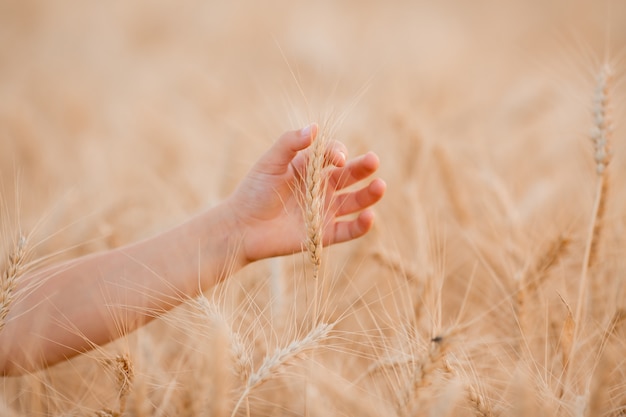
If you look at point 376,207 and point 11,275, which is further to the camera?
point 376,207

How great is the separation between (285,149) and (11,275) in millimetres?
591

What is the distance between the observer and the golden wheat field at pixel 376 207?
81 centimetres

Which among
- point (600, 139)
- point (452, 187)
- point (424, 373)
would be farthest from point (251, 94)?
point (424, 373)

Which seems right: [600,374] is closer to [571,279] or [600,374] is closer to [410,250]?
[571,279]

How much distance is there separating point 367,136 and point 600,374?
1.73 m

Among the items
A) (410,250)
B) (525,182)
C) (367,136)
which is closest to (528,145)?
(525,182)

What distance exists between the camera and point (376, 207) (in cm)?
178

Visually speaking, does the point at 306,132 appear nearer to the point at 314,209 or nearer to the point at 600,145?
the point at 314,209

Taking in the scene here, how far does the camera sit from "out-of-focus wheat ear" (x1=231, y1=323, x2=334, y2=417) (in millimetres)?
735

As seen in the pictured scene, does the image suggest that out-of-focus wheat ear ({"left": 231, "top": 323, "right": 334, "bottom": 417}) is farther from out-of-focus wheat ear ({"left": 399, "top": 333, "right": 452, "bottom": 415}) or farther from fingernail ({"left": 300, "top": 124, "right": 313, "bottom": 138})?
fingernail ({"left": 300, "top": 124, "right": 313, "bottom": 138})

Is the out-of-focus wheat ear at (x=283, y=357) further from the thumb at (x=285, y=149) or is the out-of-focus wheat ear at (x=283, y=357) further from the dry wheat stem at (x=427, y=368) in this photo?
the thumb at (x=285, y=149)

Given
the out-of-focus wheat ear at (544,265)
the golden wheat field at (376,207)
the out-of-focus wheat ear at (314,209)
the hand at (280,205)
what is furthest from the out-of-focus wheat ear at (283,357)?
the out-of-focus wheat ear at (544,265)

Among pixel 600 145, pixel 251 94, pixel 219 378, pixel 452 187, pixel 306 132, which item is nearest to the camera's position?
A: pixel 219 378

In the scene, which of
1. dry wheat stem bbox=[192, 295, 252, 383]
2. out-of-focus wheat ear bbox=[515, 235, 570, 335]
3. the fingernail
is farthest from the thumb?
out-of-focus wheat ear bbox=[515, 235, 570, 335]
